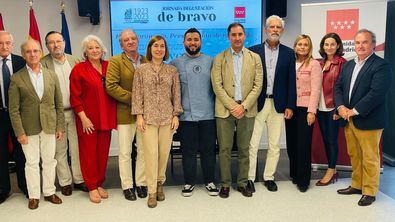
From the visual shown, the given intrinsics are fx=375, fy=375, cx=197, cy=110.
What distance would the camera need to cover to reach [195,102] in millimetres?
3354

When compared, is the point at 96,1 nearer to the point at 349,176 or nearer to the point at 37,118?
the point at 37,118

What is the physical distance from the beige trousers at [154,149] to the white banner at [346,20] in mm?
2058

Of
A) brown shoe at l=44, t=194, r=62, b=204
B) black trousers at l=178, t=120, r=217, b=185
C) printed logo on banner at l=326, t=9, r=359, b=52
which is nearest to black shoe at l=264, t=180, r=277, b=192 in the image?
black trousers at l=178, t=120, r=217, b=185

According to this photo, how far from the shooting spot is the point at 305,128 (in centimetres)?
355

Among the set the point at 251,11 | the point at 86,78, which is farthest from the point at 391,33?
the point at 86,78

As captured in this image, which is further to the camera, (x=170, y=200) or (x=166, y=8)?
(x=166, y=8)

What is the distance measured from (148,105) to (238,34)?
1.02m

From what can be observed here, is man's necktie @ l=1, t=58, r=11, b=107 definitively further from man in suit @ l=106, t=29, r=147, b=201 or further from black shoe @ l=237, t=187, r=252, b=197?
black shoe @ l=237, t=187, r=252, b=197

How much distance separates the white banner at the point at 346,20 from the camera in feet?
13.6

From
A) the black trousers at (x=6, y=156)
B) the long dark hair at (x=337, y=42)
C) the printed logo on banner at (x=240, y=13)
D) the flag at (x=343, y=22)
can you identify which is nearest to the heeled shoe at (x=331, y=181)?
the long dark hair at (x=337, y=42)

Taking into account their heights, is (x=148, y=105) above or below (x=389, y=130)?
above

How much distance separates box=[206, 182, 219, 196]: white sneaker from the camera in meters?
3.52

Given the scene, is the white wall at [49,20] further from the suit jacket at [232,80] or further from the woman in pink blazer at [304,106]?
the suit jacket at [232,80]

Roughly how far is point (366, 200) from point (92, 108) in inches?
100
